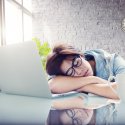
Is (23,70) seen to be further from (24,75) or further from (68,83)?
(68,83)

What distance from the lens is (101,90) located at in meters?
0.86

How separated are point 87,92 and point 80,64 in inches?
10.7

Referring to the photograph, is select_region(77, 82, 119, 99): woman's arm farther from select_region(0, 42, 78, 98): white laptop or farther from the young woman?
select_region(0, 42, 78, 98): white laptop

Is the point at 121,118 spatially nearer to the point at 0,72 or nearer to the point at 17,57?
the point at 17,57

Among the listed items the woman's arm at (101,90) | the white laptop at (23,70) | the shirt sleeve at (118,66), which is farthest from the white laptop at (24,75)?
the shirt sleeve at (118,66)

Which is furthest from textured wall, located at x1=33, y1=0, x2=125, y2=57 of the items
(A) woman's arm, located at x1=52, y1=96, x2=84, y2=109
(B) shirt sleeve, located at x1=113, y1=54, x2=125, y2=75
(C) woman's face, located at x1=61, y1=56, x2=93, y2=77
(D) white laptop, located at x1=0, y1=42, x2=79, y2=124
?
(A) woman's arm, located at x1=52, y1=96, x2=84, y2=109

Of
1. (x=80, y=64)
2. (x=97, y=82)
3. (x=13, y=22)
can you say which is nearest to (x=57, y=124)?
(x=97, y=82)

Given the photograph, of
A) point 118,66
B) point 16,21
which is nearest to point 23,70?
point 118,66

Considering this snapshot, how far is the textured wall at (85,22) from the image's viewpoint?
15.6 feet

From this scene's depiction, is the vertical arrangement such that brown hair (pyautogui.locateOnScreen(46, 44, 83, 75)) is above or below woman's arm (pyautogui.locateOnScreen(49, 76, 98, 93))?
above

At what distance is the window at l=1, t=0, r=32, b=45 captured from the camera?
11.6 feet

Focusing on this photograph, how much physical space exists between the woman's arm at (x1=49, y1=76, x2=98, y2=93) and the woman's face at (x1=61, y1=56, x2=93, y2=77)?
0.15 ft

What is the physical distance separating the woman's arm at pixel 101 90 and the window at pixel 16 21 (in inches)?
102

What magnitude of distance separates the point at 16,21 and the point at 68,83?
337 cm
